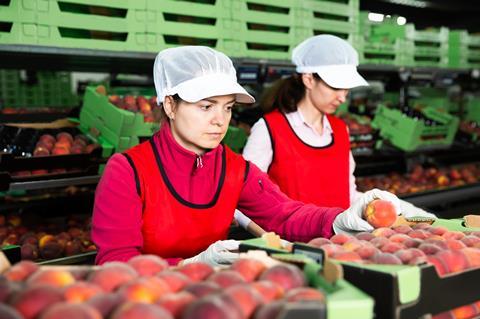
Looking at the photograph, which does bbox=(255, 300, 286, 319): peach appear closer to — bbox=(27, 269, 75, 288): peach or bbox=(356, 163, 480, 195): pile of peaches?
bbox=(27, 269, 75, 288): peach

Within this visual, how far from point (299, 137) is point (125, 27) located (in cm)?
113

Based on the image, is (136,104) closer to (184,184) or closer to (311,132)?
(311,132)

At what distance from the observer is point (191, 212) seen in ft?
7.10

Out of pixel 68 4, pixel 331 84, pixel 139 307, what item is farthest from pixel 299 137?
pixel 139 307

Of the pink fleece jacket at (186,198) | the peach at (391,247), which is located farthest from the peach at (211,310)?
the pink fleece jacket at (186,198)

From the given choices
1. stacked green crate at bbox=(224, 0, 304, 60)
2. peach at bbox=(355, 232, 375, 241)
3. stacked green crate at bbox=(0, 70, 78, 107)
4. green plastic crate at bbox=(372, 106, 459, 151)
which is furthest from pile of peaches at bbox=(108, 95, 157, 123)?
peach at bbox=(355, 232, 375, 241)

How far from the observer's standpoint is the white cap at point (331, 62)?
3.07 m

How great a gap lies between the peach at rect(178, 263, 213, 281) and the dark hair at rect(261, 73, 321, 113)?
6.67ft

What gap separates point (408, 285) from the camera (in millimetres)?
1220

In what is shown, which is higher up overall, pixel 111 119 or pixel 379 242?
pixel 111 119

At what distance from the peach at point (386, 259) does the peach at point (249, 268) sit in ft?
0.92

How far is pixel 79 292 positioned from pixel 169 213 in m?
1.09

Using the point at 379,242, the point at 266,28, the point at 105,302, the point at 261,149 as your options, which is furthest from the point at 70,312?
the point at 266,28

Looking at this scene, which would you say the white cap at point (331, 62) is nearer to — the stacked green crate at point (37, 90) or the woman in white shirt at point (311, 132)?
the woman in white shirt at point (311, 132)
